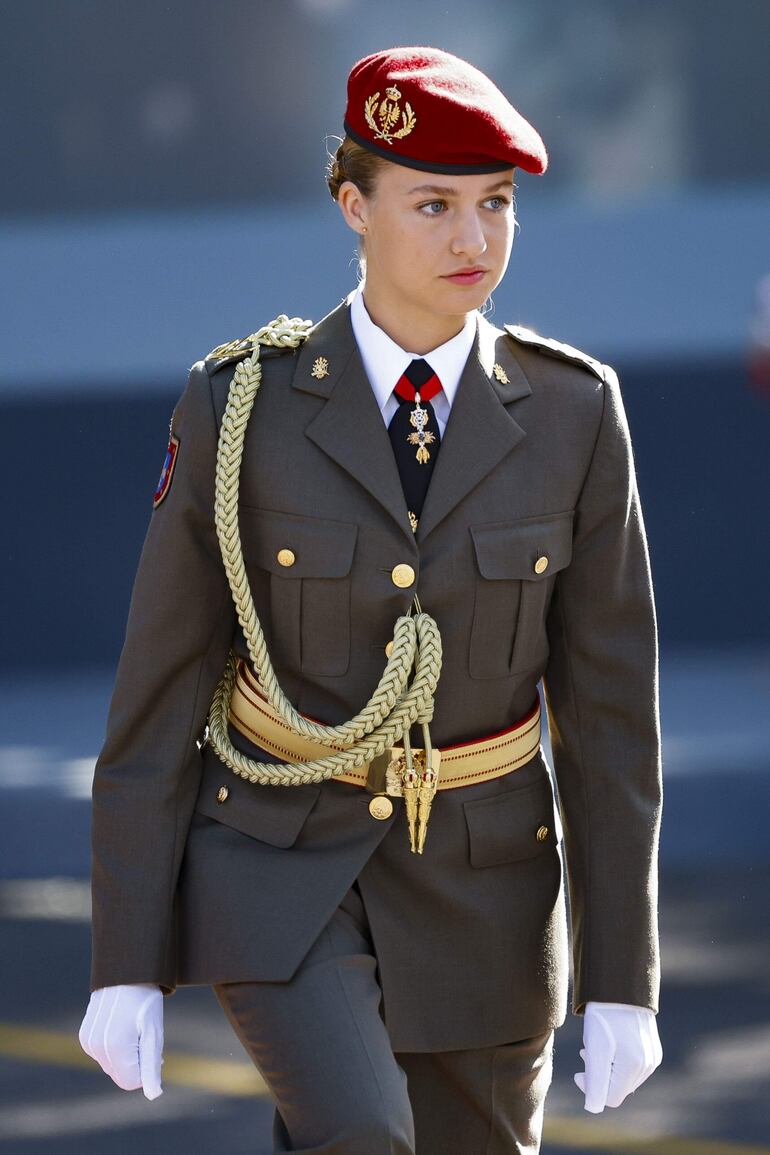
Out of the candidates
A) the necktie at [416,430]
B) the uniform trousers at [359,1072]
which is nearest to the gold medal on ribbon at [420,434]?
the necktie at [416,430]

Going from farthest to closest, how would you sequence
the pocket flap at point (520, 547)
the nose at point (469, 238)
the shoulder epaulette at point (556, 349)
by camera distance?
1. the shoulder epaulette at point (556, 349)
2. the pocket flap at point (520, 547)
3. the nose at point (469, 238)

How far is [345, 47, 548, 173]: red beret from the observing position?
8.58 ft

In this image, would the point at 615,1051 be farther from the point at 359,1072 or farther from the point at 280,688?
the point at 280,688

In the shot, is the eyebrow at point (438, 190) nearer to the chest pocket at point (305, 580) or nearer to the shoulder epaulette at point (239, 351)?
the shoulder epaulette at point (239, 351)

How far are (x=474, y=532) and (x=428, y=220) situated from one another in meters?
0.39

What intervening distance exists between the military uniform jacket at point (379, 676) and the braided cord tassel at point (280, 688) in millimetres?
36

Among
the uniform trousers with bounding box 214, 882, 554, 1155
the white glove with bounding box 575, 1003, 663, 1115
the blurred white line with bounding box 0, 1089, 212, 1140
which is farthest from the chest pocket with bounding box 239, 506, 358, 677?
the blurred white line with bounding box 0, 1089, 212, 1140

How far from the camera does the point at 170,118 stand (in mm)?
8266

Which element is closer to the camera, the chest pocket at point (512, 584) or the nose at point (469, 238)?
the nose at point (469, 238)

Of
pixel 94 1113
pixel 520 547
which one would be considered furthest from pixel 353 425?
pixel 94 1113

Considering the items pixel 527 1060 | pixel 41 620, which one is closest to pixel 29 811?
pixel 41 620

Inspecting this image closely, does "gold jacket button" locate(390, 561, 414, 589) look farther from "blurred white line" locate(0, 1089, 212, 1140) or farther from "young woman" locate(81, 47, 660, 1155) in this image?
"blurred white line" locate(0, 1089, 212, 1140)

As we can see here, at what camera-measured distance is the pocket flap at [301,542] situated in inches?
106

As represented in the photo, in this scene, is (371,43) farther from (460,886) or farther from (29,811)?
(460,886)
